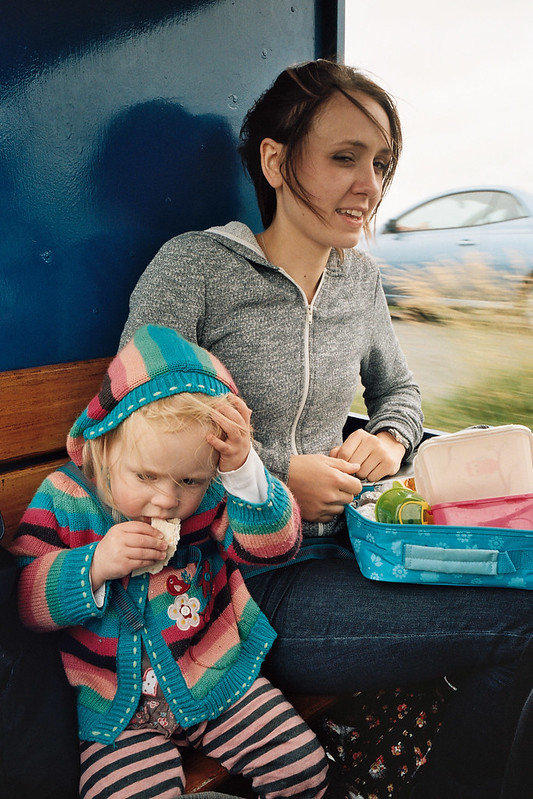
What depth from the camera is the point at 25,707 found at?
1026mm

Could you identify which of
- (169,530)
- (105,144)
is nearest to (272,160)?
(105,144)

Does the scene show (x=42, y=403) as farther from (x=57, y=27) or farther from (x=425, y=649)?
(x=425, y=649)

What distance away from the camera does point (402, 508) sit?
135cm

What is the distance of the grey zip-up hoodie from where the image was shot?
4.88 ft

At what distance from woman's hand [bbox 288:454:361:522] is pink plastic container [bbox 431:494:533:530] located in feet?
0.80

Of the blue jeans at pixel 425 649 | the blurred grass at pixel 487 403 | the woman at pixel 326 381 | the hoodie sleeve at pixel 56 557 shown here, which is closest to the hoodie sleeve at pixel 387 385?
the woman at pixel 326 381

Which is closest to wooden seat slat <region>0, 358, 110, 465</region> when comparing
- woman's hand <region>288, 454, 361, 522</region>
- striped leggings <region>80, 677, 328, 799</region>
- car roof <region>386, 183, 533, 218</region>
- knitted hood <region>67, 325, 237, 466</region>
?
knitted hood <region>67, 325, 237, 466</region>

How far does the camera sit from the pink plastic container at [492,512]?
129cm

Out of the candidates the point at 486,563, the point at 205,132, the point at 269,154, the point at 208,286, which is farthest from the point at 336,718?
the point at 205,132

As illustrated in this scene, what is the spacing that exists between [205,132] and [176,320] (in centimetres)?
68

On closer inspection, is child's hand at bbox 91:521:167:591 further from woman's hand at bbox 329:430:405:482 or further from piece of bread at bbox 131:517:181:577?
woman's hand at bbox 329:430:405:482

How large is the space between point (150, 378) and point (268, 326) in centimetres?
55

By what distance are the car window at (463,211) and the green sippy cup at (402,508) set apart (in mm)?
1559

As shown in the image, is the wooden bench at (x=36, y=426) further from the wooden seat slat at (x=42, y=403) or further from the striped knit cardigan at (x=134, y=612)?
the striped knit cardigan at (x=134, y=612)
